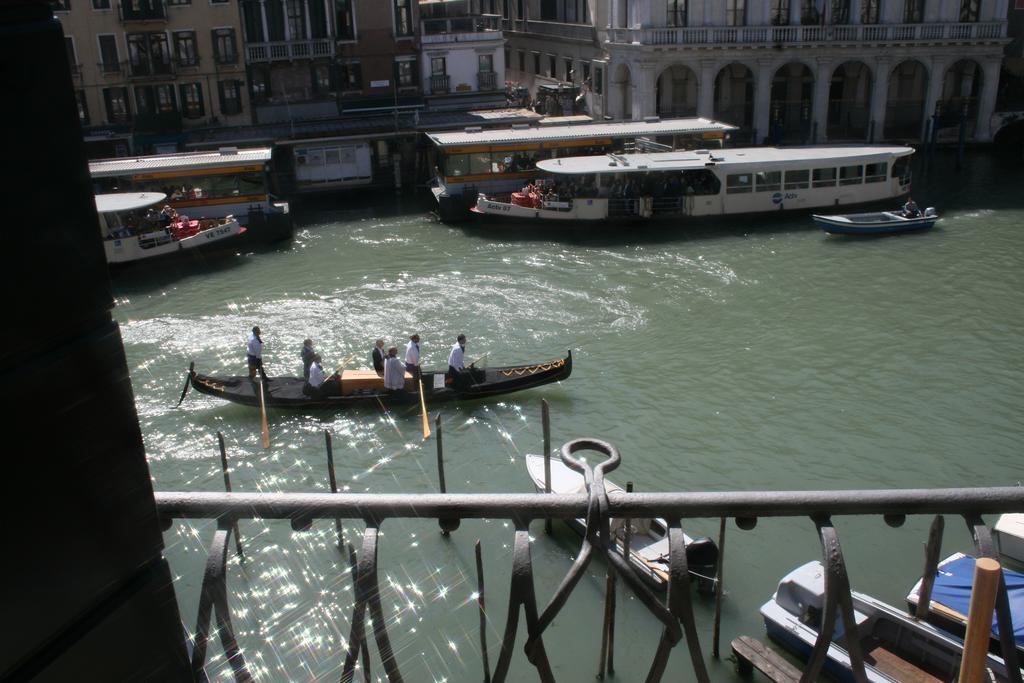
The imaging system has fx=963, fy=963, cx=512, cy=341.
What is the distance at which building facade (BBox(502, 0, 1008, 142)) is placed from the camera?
38.9m

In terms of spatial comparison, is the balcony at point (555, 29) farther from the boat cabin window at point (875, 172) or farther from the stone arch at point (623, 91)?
the boat cabin window at point (875, 172)

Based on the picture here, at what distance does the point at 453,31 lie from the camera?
41.6 m

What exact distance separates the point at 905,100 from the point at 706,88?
10249 millimetres

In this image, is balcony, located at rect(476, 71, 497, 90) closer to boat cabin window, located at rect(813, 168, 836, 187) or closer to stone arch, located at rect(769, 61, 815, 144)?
stone arch, located at rect(769, 61, 815, 144)

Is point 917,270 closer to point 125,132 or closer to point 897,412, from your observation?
point 897,412

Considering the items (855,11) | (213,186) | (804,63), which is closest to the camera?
(213,186)

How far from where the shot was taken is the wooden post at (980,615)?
219cm

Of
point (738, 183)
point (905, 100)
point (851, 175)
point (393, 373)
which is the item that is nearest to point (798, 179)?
point (851, 175)

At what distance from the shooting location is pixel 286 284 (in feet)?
83.2

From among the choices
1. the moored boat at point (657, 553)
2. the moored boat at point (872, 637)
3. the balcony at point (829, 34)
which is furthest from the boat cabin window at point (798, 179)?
the moored boat at point (872, 637)

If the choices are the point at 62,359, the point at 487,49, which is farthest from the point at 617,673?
the point at 487,49

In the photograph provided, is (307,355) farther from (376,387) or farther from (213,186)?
(213,186)

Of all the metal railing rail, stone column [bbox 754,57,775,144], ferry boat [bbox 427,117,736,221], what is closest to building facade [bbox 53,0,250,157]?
ferry boat [bbox 427,117,736,221]

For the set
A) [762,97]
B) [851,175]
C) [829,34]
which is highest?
[829,34]
